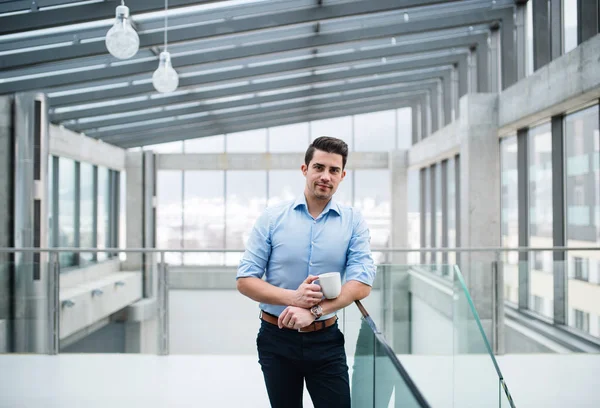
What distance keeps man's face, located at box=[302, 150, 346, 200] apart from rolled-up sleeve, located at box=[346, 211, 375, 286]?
0.21 meters

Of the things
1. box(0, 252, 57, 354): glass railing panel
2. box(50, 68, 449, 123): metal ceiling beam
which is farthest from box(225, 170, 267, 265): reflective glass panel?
box(0, 252, 57, 354): glass railing panel

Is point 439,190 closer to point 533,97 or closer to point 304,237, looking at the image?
point 533,97

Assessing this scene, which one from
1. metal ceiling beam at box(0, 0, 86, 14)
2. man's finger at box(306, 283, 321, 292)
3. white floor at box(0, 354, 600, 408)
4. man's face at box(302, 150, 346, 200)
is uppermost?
metal ceiling beam at box(0, 0, 86, 14)

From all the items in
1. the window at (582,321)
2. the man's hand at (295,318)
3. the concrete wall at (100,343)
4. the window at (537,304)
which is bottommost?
the concrete wall at (100,343)

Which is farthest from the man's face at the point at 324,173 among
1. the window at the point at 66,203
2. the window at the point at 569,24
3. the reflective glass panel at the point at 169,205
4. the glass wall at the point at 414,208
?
the reflective glass panel at the point at 169,205

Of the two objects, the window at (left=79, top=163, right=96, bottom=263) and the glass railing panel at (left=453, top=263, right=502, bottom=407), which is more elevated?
→ the window at (left=79, top=163, right=96, bottom=263)

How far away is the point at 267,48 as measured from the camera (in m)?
9.29

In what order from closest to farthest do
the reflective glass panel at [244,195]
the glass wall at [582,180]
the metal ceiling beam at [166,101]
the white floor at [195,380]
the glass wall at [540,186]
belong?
the white floor at [195,380] < the glass wall at [582,180] < the glass wall at [540,186] < the metal ceiling beam at [166,101] < the reflective glass panel at [244,195]

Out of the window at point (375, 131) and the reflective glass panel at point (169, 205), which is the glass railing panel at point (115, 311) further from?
the window at point (375, 131)

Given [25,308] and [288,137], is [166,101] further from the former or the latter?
[288,137]

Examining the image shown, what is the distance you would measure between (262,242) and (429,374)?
2231 mm

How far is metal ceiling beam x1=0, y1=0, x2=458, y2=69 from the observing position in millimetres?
7859

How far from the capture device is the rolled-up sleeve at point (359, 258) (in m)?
2.28

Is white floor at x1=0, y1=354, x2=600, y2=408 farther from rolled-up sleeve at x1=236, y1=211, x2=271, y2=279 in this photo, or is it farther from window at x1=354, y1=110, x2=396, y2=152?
window at x1=354, y1=110, x2=396, y2=152
